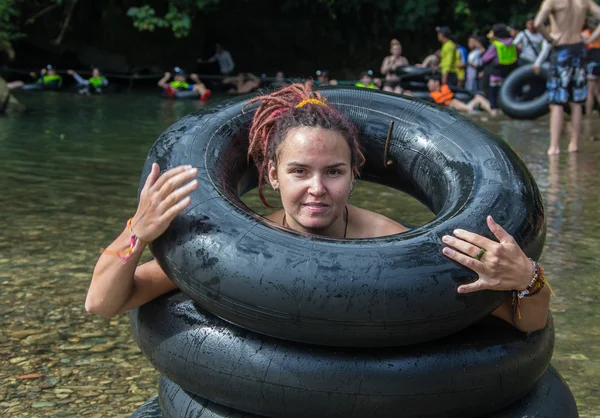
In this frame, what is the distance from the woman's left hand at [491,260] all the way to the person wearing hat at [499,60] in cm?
1202

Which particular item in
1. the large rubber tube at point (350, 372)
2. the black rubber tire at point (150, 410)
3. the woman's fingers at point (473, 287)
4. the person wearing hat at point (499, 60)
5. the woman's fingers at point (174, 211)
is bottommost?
the person wearing hat at point (499, 60)

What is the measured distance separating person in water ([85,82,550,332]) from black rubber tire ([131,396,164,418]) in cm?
45

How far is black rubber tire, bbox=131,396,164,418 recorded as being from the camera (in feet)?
9.06

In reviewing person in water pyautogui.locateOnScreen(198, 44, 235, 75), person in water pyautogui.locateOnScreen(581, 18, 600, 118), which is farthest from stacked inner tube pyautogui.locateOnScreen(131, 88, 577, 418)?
person in water pyautogui.locateOnScreen(198, 44, 235, 75)

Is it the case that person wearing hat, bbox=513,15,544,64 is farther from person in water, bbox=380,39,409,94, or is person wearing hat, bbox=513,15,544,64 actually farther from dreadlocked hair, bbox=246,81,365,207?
dreadlocked hair, bbox=246,81,365,207

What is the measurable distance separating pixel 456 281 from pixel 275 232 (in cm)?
51

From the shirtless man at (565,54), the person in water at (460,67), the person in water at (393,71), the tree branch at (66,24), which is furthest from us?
the tree branch at (66,24)

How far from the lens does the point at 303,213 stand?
8.46 feet

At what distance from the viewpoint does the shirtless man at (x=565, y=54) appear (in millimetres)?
8484

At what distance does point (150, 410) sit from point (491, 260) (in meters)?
1.32

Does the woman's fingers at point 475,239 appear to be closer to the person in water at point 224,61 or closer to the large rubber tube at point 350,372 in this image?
the large rubber tube at point 350,372

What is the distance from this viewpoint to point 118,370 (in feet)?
11.1

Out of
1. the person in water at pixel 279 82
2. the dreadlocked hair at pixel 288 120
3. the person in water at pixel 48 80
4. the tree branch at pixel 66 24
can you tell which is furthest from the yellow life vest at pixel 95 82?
the dreadlocked hair at pixel 288 120

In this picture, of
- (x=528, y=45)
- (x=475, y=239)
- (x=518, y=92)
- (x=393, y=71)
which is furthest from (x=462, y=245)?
(x=393, y=71)
